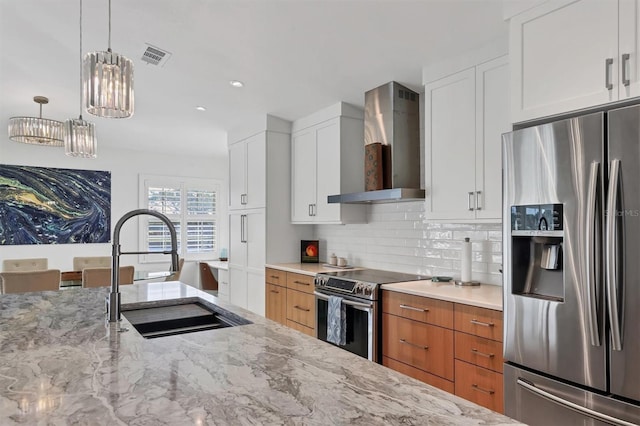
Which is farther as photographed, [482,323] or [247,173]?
[247,173]

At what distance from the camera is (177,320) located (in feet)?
6.47

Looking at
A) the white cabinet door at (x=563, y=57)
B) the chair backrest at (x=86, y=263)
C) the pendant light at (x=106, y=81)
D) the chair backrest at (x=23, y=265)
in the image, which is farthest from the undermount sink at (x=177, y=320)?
the chair backrest at (x=23, y=265)

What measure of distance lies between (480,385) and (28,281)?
157 inches

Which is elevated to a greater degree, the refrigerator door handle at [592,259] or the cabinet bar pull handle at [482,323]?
the refrigerator door handle at [592,259]

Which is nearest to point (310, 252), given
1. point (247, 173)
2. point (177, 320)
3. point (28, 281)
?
point (247, 173)

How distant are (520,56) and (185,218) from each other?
587 cm

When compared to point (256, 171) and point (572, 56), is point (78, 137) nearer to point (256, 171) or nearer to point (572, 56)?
point (256, 171)

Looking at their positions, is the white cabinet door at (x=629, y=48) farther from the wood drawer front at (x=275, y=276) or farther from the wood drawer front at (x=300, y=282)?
the wood drawer front at (x=275, y=276)

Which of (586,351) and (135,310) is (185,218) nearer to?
(135,310)

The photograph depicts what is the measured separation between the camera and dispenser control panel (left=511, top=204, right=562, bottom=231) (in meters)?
1.83

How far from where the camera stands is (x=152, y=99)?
4219mm

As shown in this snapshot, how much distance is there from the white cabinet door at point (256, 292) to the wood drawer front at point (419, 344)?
1.89 meters

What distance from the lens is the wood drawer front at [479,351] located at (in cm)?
222

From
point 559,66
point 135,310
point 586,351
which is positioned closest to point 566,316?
point 586,351
